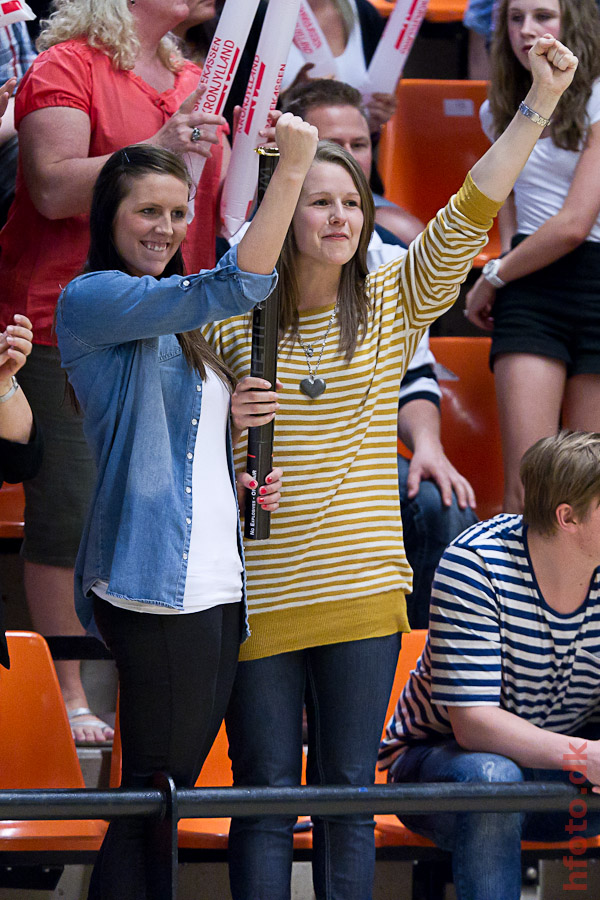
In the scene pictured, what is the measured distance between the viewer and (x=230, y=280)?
1432mm

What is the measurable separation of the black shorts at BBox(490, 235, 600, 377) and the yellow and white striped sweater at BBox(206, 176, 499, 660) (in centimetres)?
83

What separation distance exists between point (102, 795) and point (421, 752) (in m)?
0.60

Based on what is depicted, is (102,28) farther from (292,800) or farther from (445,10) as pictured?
(445,10)

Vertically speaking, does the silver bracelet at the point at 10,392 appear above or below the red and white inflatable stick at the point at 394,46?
below

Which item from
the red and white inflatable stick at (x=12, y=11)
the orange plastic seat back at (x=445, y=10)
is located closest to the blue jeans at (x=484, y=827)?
the red and white inflatable stick at (x=12, y=11)

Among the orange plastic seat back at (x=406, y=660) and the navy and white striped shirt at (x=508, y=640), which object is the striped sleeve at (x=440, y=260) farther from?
the orange plastic seat back at (x=406, y=660)

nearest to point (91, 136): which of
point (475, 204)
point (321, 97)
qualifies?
point (321, 97)

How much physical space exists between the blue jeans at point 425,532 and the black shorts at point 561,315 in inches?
15.3

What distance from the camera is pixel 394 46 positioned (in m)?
2.91

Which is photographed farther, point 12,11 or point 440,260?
point 12,11

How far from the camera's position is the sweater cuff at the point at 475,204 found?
1.65m

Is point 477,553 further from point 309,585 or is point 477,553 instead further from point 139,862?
point 139,862

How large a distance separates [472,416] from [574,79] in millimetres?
941

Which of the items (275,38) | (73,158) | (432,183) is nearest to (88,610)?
(73,158)
